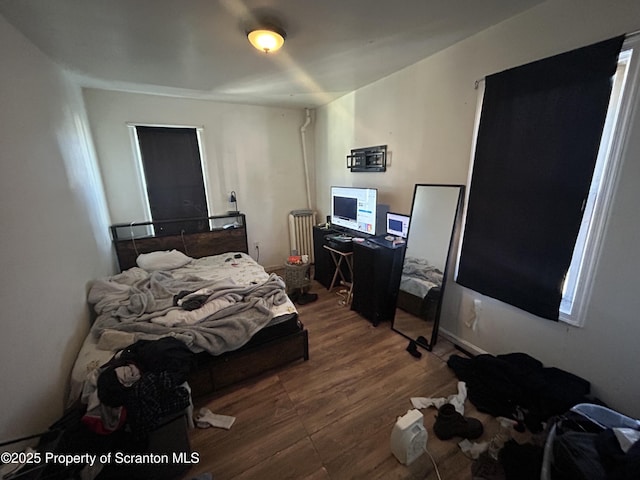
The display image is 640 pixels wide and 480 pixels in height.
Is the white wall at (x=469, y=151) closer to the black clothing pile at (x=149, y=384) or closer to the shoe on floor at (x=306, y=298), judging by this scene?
the shoe on floor at (x=306, y=298)

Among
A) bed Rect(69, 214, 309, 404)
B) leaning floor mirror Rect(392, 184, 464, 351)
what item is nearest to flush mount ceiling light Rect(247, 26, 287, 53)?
leaning floor mirror Rect(392, 184, 464, 351)

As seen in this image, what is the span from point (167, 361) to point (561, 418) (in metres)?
2.07

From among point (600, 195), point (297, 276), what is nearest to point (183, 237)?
point (297, 276)

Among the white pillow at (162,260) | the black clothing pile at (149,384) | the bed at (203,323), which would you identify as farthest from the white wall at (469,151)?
the white pillow at (162,260)

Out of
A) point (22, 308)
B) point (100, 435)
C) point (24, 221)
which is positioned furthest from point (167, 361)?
point (24, 221)

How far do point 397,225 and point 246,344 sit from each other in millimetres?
1880

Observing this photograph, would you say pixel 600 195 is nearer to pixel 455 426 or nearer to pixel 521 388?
pixel 521 388

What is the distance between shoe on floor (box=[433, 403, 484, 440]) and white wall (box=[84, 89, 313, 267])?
3201 millimetres

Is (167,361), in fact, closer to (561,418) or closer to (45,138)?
(45,138)

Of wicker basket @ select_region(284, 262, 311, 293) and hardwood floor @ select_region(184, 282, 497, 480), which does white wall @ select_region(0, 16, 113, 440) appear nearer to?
hardwood floor @ select_region(184, 282, 497, 480)

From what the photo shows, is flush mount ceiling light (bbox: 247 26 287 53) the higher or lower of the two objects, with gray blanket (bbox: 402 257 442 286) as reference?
higher

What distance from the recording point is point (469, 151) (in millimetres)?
1976

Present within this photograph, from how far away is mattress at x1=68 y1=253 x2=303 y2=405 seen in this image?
1423 millimetres

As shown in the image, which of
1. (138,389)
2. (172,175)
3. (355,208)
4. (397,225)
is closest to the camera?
(138,389)
